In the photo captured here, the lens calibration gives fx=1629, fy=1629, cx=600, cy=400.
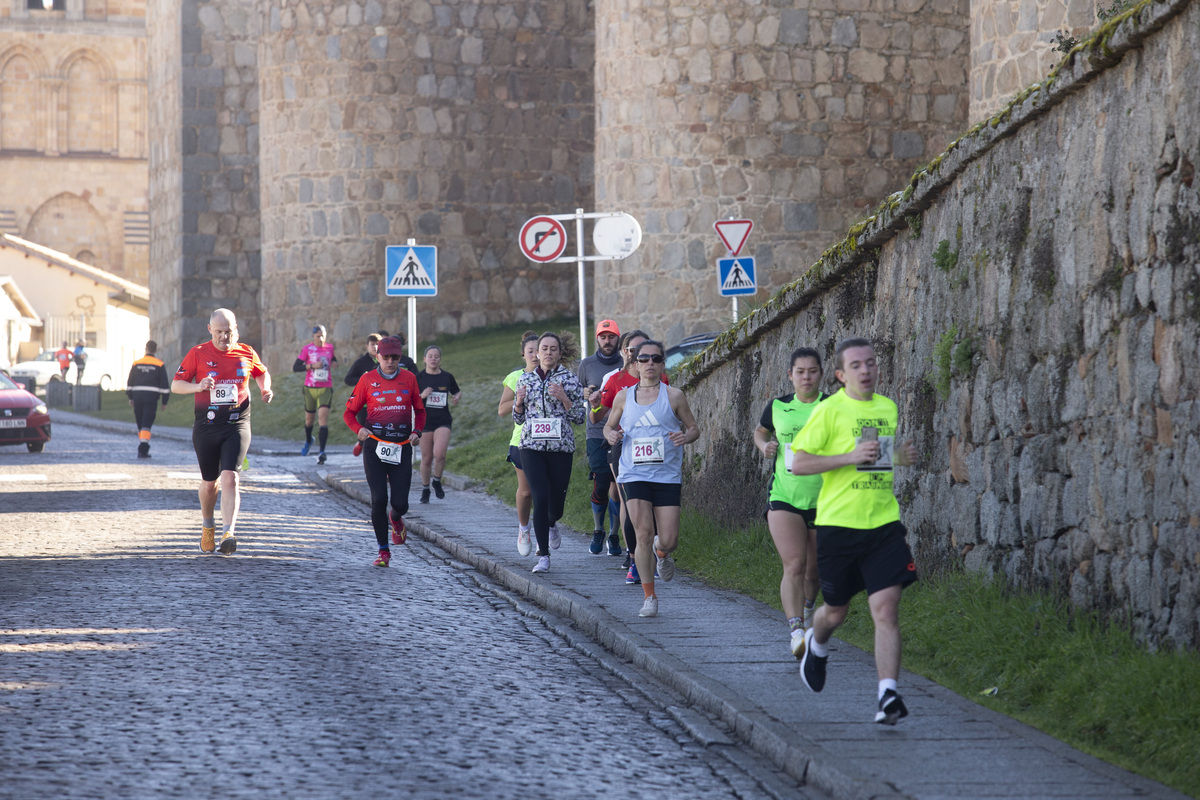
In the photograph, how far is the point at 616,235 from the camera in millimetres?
17438

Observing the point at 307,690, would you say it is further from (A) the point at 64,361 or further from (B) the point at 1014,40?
(A) the point at 64,361

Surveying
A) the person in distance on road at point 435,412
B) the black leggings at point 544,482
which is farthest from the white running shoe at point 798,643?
Answer: the person in distance on road at point 435,412

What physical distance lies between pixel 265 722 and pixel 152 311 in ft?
125

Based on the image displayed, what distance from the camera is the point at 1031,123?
8.12m

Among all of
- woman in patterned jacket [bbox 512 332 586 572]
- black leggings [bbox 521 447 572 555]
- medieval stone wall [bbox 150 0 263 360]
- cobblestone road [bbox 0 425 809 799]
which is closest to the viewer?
cobblestone road [bbox 0 425 809 799]

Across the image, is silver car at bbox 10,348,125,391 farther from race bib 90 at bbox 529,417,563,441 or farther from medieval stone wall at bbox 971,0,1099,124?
race bib 90 at bbox 529,417,563,441

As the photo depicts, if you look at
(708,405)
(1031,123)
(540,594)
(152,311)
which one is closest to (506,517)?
(708,405)

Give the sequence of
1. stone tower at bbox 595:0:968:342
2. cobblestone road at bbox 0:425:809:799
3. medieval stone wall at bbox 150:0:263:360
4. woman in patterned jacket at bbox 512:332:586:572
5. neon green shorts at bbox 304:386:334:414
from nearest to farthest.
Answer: cobblestone road at bbox 0:425:809:799 → woman in patterned jacket at bbox 512:332:586:572 → neon green shorts at bbox 304:386:334:414 → stone tower at bbox 595:0:968:342 → medieval stone wall at bbox 150:0:263:360

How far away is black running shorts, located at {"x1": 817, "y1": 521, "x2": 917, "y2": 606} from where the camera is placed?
21.1ft

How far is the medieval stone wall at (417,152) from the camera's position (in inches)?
1236

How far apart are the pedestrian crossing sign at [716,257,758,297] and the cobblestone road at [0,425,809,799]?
8597 millimetres

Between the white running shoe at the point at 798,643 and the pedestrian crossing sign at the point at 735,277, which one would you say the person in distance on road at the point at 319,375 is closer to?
the pedestrian crossing sign at the point at 735,277

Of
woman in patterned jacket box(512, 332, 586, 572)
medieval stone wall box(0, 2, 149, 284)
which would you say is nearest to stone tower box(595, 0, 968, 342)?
woman in patterned jacket box(512, 332, 586, 572)

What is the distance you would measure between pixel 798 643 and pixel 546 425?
4173mm
